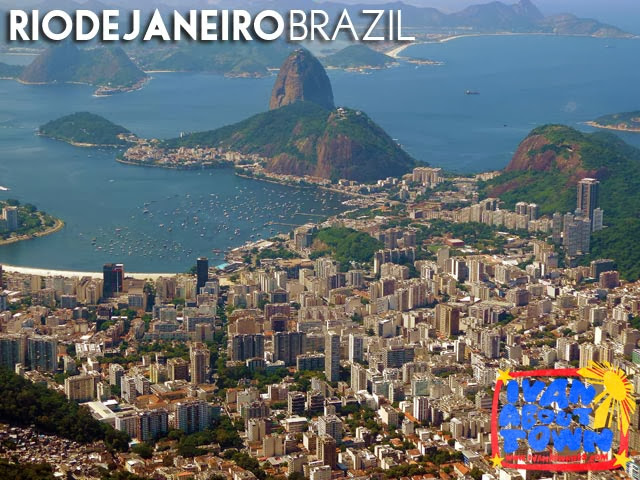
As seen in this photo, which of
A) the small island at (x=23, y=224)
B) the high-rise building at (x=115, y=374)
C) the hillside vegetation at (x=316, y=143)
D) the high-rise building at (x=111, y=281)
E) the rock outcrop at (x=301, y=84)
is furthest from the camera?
the rock outcrop at (x=301, y=84)

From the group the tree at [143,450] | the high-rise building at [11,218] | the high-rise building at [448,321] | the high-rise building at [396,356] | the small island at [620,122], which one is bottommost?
the tree at [143,450]

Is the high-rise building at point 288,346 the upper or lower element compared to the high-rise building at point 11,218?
lower

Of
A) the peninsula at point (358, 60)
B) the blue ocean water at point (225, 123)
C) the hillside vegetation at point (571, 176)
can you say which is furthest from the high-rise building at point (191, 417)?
the peninsula at point (358, 60)

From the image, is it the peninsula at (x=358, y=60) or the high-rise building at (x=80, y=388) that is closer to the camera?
the high-rise building at (x=80, y=388)

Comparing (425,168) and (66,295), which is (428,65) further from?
(66,295)

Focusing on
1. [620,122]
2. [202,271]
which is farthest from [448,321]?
[620,122]

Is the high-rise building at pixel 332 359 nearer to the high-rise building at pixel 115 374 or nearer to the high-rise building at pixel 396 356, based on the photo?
the high-rise building at pixel 396 356

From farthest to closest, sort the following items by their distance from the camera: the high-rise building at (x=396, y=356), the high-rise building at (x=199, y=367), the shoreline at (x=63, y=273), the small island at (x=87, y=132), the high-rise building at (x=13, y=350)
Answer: the small island at (x=87, y=132) < the shoreline at (x=63, y=273) < the high-rise building at (x=396, y=356) < the high-rise building at (x=13, y=350) < the high-rise building at (x=199, y=367)

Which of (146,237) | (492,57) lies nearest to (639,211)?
(146,237)
